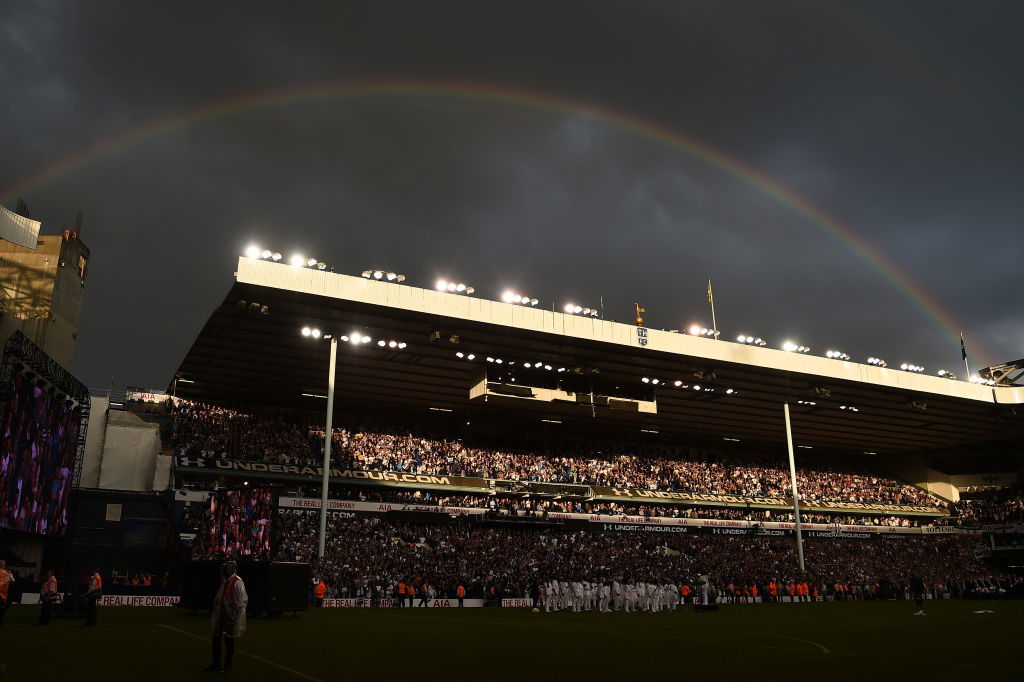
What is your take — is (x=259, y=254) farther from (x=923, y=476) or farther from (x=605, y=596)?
(x=923, y=476)

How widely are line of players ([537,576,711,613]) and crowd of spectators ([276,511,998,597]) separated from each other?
4048mm

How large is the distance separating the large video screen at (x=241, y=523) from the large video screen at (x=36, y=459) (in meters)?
6.65

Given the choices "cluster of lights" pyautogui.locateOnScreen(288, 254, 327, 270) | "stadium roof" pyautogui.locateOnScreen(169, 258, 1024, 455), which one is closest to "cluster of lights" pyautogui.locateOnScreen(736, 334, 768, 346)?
"stadium roof" pyautogui.locateOnScreen(169, 258, 1024, 455)

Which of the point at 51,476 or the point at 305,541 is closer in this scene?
the point at 51,476

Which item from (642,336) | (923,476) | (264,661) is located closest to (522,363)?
(642,336)

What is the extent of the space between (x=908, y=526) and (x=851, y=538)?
6.10m

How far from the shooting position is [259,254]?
112 feet

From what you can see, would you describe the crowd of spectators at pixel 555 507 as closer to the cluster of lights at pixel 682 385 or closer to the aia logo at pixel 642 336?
the cluster of lights at pixel 682 385

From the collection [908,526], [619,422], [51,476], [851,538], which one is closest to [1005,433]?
[908,526]

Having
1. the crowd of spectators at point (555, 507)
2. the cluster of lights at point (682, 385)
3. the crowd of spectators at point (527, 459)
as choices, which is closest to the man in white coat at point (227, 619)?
the crowd of spectators at point (555, 507)

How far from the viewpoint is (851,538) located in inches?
2435

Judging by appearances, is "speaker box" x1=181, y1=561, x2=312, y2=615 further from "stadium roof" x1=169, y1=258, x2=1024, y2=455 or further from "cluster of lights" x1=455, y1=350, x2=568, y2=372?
"cluster of lights" x1=455, y1=350, x2=568, y2=372

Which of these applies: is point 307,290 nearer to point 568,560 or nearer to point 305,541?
point 305,541

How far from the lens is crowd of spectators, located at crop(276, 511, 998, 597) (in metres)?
38.4
